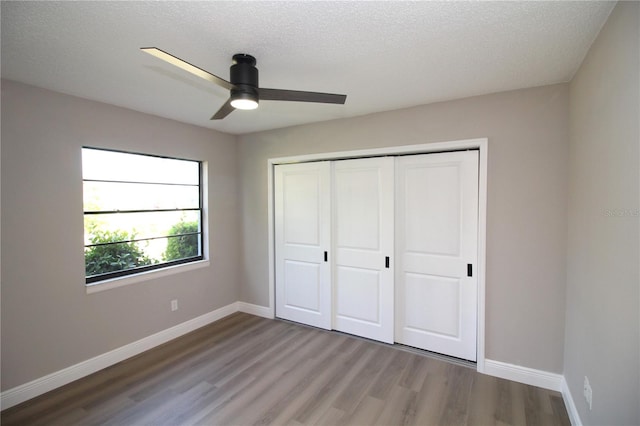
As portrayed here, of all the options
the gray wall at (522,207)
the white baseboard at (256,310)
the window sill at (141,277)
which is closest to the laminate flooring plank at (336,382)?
the gray wall at (522,207)

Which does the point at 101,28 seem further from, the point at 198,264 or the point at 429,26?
the point at 198,264

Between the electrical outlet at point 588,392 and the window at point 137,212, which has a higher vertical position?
the window at point 137,212

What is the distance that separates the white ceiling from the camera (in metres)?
1.52

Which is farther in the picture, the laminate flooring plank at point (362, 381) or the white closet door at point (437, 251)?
the white closet door at point (437, 251)

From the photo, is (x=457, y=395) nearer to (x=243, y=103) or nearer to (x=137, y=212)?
(x=243, y=103)

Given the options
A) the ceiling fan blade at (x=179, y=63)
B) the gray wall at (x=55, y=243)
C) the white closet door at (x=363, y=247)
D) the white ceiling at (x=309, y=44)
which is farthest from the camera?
the white closet door at (x=363, y=247)

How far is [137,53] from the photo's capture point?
1961 millimetres

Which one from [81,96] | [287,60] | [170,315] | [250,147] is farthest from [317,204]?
[81,96]

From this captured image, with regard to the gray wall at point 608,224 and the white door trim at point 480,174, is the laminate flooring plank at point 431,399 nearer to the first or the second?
the white door trim at point 480,174

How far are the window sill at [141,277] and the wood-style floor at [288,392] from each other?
2.55 feet

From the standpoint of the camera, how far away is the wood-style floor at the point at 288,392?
2.21 metres

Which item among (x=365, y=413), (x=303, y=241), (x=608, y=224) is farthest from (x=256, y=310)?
(x=608, y=224)

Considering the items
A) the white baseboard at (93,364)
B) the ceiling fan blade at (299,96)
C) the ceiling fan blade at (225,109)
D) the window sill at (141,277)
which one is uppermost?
the ceiling fan blade at (299,96)

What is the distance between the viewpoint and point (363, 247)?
3.47 metres
